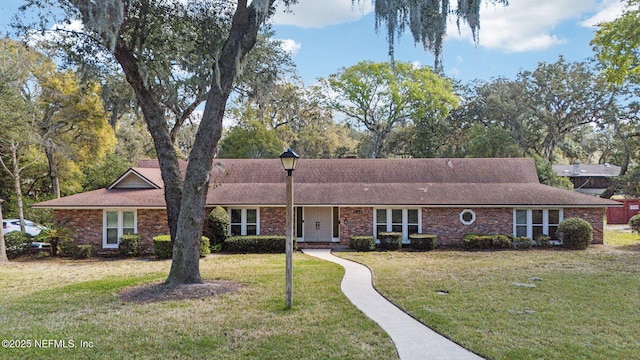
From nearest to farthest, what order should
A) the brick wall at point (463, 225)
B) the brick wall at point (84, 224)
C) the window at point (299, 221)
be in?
the brick wall at point (84, 224) → the brick wall at point (463, 225) → the window at point (299, 221)

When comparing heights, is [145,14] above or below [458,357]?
above

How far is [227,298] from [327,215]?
11.3 meters

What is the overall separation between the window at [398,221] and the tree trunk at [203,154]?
10209mm

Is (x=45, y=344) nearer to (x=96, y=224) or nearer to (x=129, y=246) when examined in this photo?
(x=129, y=246)

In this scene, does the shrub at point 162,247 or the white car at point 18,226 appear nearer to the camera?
the shrub at point 162,247

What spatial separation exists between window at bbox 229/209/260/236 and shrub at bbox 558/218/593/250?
1265cm

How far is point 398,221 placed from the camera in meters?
18.6

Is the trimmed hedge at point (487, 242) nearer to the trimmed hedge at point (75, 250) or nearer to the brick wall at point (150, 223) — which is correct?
the brick wall at point (150, 223)

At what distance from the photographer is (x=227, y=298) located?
8875 mm

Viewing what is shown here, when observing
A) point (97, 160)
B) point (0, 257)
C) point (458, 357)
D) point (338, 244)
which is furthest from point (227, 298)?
point (97, 160)

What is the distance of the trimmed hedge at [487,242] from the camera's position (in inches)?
680

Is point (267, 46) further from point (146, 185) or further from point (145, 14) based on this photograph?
point (146, 185)

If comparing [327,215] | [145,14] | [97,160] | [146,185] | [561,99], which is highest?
[561,99]

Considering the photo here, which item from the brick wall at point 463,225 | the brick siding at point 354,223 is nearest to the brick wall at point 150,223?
the brick siding at point 354,223
